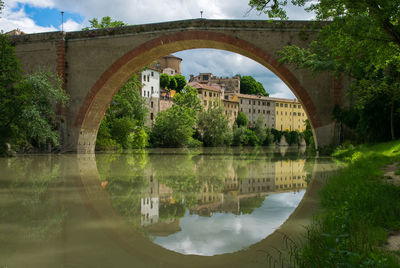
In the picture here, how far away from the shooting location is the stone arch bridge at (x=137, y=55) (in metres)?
17.5

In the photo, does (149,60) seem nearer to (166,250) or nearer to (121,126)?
(121,126)

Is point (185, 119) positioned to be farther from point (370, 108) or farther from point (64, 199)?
point (64, 199)

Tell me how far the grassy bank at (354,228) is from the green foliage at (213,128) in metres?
36.9

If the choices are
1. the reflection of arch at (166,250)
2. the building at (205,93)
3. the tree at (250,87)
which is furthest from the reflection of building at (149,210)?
the tree at (250,87)

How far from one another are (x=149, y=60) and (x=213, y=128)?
22967mm

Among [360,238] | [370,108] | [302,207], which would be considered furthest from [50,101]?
[360,238]

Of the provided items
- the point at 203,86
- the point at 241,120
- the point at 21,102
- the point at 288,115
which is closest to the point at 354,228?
the point at 21,102

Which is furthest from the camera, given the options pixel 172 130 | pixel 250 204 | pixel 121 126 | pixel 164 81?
pixel 164 81

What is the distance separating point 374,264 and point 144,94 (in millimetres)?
51233

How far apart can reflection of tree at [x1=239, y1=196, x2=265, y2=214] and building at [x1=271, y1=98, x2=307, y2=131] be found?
8311 centimetres

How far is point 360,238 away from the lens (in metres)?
3.20

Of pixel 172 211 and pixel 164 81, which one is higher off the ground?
pixel 164 81

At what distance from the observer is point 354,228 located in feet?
11.5

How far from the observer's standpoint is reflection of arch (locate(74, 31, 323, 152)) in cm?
1786
